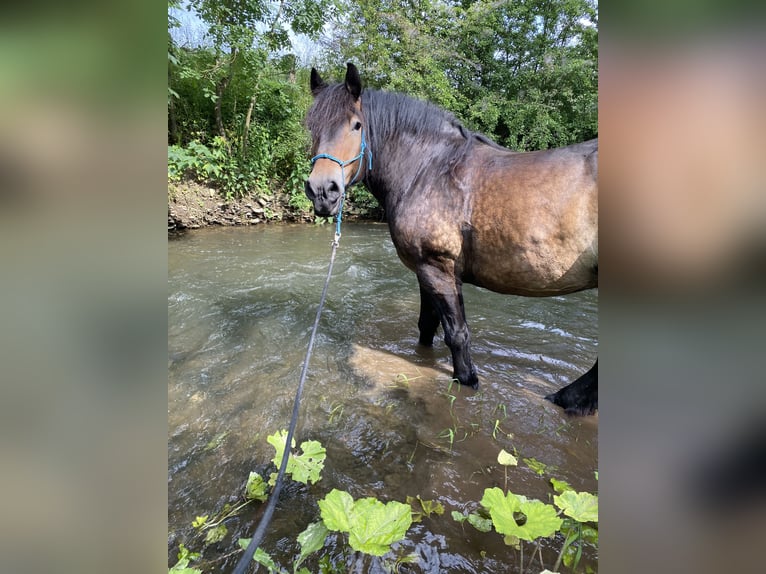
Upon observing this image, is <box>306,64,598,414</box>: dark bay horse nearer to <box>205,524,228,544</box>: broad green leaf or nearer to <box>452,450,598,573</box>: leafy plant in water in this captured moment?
<box>452,450,598,573</box>: leafy plant in water

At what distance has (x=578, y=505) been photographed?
1265 millimetres

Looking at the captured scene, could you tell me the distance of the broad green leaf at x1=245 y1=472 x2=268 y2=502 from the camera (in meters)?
1.71

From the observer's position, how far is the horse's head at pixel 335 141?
2594mm

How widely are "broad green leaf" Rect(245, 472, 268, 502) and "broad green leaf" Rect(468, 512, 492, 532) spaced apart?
0.88 metres

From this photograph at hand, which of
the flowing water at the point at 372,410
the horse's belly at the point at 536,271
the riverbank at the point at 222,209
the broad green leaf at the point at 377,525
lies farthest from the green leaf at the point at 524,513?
the riverbank at the point at 222,209

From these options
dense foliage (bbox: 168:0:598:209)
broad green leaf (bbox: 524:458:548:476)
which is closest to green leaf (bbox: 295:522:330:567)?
broad green leaf (bbox: 524:458:548:476)
